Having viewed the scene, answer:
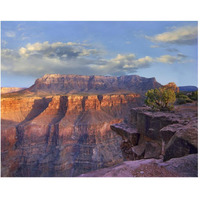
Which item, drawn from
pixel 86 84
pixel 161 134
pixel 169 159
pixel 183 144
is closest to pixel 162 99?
pixel 161 134

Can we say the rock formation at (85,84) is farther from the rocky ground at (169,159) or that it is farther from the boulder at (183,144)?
the boulder at (183,144)

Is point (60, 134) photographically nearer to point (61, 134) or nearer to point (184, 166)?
point (61, 134)

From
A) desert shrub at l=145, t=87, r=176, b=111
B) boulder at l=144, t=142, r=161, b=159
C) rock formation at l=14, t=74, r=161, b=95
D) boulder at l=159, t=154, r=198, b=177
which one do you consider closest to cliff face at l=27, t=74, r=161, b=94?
rock formation at l=14, t=74, r=161, b=95

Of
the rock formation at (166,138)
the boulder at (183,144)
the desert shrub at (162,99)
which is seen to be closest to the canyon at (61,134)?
the rock formation at (166,138)

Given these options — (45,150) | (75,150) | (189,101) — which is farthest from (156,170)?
(45,150)

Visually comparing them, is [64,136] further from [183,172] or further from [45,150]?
[183,172]
